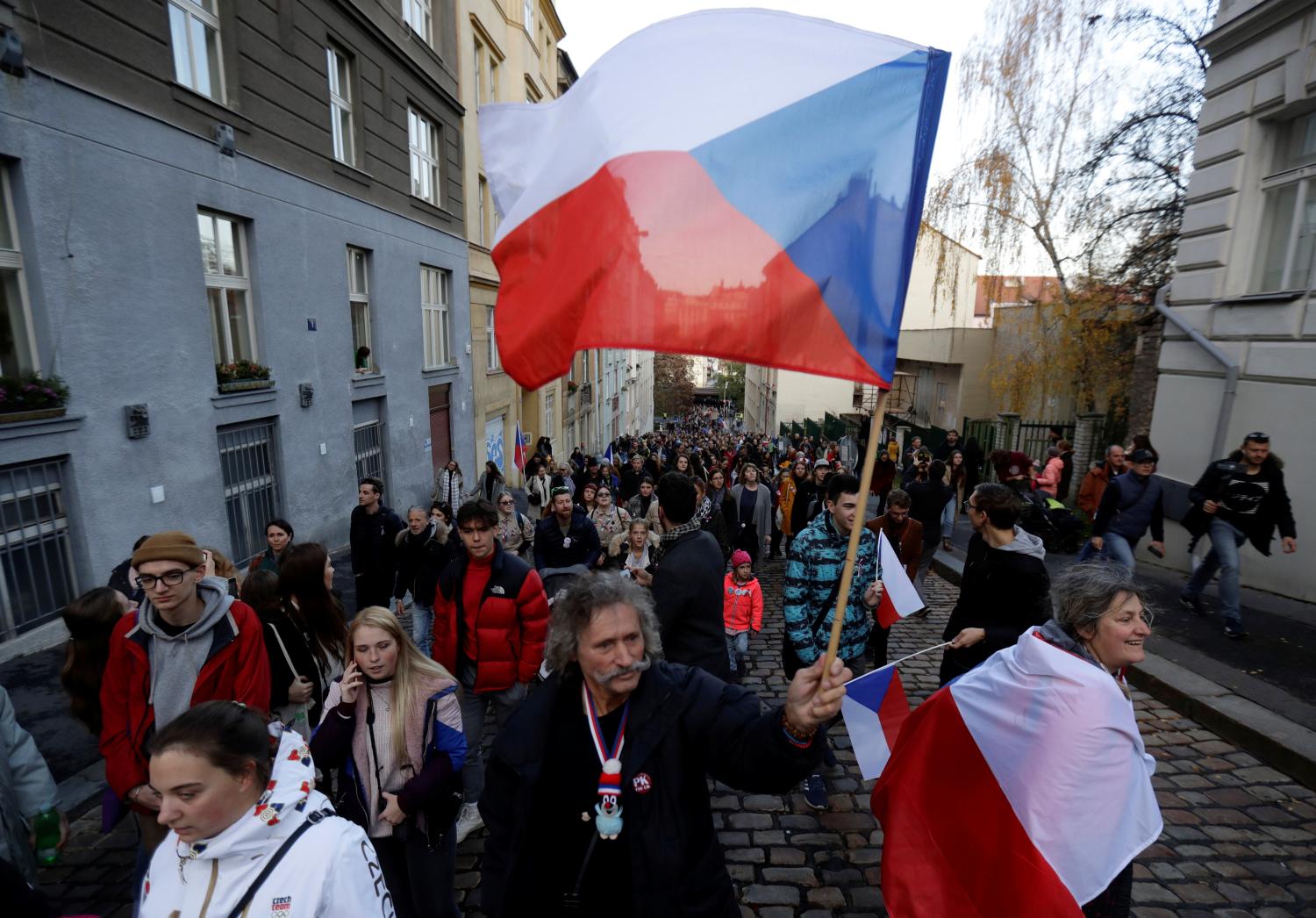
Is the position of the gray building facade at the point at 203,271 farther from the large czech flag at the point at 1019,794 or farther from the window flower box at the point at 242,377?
the large czech flag at the point at 1019,794

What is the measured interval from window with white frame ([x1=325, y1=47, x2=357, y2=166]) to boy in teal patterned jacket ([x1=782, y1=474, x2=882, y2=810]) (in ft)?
Answer: 38.6

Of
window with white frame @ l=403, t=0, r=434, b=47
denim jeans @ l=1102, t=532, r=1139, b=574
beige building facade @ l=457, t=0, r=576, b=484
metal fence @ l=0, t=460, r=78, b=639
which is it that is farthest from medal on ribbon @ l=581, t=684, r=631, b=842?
window with white frame @ l=403, t=0, r=434, b=47

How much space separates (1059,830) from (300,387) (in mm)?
11494

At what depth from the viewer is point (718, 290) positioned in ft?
7.40

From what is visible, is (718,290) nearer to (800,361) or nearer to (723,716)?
(800,361)

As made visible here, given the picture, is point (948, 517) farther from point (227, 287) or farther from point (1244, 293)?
point (227, 287)

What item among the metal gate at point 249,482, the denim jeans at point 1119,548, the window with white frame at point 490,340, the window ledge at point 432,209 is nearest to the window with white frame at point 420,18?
the window ledge at point 432,209

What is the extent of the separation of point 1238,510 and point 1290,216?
4748mm

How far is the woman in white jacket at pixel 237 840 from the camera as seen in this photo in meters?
1.64

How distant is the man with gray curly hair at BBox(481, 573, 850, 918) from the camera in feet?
6.14

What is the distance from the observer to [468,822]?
3938 mm

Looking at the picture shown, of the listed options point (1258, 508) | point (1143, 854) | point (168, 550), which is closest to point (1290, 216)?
point (1258, 508)

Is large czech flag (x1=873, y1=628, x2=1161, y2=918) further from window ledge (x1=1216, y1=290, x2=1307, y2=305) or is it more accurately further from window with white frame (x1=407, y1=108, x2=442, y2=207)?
window with white frame (x1=407, y1=108, x2=442, y2=207)

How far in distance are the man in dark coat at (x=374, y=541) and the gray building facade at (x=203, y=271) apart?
10.7 ft
